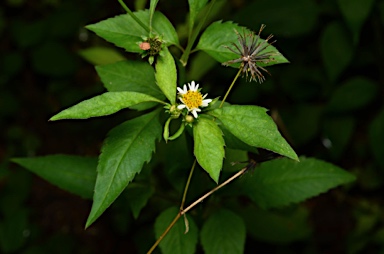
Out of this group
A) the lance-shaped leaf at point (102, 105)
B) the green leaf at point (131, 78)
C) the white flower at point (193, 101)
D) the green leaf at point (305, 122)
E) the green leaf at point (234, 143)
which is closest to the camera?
the lance-shaped leaf at point (102, 105)

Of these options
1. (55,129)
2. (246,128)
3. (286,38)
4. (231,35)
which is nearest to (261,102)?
(286,38)

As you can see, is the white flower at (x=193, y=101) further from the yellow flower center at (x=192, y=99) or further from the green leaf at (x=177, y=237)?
the green leaf at (x=177, y=237)

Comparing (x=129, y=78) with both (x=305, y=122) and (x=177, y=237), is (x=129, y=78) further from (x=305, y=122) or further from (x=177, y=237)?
(x=305, y=122)

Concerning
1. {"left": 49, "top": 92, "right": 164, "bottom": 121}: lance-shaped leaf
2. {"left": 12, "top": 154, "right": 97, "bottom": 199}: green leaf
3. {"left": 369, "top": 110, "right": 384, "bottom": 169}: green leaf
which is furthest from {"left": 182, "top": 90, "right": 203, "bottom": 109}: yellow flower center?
{"left": 369, "top": 110, "right": 384, "bottom": 169}: green leaf

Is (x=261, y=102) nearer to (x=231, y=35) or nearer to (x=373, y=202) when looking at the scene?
(x=373, y=202)

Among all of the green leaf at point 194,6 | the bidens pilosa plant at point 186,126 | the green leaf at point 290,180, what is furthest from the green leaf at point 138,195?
the green leaf at point 194,6

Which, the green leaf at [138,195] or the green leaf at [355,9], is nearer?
the green leaf at [138,195]
